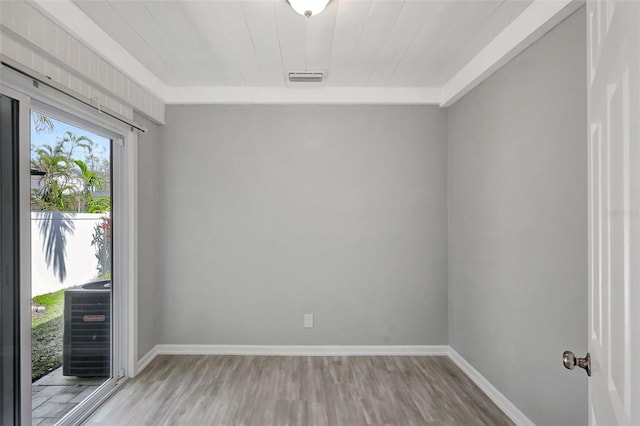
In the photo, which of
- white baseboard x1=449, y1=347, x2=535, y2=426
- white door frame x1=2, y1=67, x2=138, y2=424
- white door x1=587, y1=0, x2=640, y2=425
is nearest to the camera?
white door x1=587, y1=0, x2=640, y2=425

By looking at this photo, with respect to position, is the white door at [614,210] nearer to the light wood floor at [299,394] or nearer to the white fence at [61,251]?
Result: the light wood floor at [299,394]

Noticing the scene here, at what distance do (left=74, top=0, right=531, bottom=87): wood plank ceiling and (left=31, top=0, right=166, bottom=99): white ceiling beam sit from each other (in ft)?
0.18

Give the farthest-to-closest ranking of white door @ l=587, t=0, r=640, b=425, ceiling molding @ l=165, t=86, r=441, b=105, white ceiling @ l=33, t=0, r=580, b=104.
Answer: ceiling molding @ l=165, t=86, r=441, b=105 → white ceiling @ l=33, t=0, r=580, b=104 → white door @ l=587, t=0, r=640, b=425

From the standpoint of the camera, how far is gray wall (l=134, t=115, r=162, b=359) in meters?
2.92

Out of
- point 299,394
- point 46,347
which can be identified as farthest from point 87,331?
point 299,394

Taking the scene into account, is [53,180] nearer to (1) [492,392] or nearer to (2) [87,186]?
(2) [87,186]

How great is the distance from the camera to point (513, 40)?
84.0 inches

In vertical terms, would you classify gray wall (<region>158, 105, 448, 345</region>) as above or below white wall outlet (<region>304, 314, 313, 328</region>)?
above

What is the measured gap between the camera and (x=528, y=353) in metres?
2.10

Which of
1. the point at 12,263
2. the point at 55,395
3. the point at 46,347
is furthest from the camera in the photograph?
the point at 55,395

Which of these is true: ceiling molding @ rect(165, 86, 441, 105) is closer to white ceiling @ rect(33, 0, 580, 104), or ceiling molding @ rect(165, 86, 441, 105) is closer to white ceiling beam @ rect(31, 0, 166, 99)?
white ceiling @ rect(33, 0, 580, 104)

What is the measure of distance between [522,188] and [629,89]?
155 centimetres

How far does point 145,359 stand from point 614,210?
342 centimetres

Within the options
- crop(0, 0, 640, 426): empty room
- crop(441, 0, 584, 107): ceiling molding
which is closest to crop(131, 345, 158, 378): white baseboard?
crop(0, 0, 640, 426): empty room
